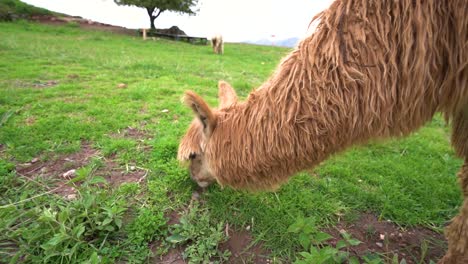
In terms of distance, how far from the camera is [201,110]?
5.94 ft

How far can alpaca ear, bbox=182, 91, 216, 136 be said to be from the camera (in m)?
1.75

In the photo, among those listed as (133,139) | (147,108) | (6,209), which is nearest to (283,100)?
(6,209)

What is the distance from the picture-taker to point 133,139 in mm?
3574

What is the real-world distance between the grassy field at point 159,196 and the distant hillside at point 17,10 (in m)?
22.9

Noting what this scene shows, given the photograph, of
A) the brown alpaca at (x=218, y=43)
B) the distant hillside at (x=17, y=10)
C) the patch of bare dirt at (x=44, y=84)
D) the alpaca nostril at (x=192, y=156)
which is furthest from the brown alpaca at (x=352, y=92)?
the distant hillside at (x=17, y=10)

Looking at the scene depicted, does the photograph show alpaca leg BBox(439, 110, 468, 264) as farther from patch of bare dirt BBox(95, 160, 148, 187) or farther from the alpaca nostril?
patch of bare dirt BBox(95, 160, 148, 187)

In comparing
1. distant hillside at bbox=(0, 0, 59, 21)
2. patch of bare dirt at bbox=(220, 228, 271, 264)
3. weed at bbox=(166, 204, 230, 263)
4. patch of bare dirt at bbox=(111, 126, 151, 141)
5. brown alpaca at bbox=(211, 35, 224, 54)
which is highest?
distant hillside at bbox=(0, 0, 59, 21)

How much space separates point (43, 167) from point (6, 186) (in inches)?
17.0

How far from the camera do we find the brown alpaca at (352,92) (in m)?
1.18

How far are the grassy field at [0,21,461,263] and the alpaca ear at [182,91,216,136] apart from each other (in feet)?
2.81

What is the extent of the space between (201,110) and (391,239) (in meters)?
2.04

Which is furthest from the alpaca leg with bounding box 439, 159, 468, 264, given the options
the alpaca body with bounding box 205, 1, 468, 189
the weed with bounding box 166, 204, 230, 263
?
the weed with bounding box 166, 204, 230, 263

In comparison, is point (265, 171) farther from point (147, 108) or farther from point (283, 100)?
point (147, 108)

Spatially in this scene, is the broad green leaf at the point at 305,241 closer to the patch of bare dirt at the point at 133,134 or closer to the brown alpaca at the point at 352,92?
the brown alpaca at the point at 352,92
